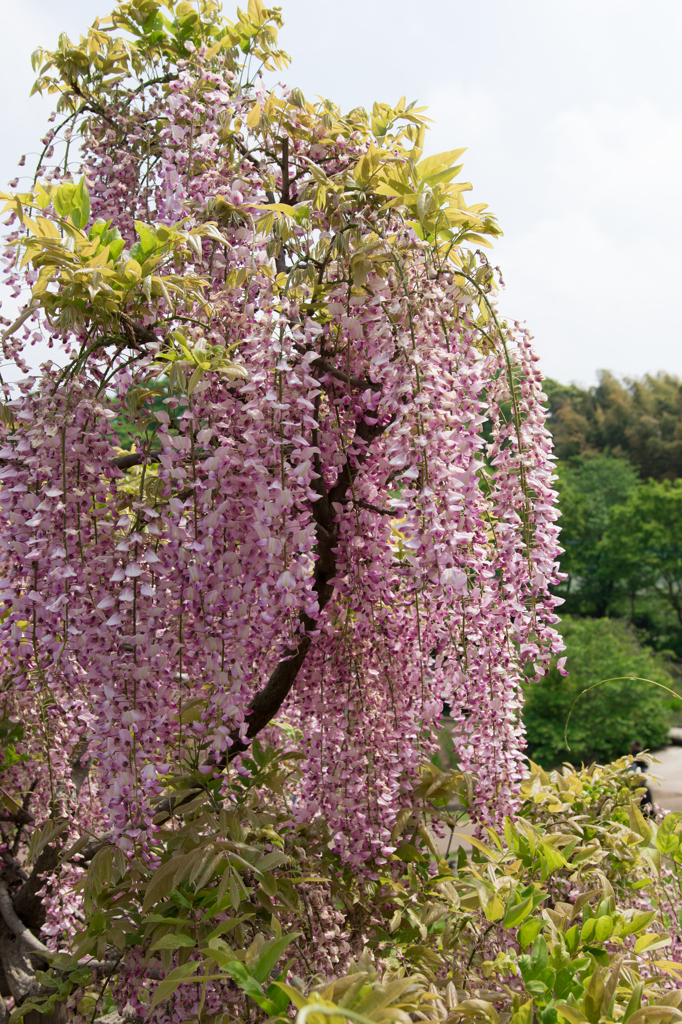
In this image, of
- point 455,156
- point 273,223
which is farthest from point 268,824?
point 455,156

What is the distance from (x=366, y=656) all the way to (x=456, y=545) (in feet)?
2.95

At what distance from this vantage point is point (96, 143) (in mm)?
2562

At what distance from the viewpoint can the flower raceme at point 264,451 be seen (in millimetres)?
1409

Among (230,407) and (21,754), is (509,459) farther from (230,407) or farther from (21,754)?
(21,754)

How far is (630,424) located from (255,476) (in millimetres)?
31816

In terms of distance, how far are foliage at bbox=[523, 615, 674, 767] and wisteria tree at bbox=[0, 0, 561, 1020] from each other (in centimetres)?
1024

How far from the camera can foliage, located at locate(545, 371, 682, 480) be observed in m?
28.3

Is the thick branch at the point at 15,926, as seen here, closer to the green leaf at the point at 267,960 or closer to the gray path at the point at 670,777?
the green leaf at the point at 267,960

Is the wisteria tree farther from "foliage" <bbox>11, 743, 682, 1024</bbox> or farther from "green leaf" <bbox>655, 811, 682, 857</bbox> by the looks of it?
"green leaf" <bbox>655, 811, 682, 857</bbox>

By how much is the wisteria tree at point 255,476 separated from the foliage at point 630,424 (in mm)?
28398

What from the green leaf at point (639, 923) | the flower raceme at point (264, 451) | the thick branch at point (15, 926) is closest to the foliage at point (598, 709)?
the thick branch at point (15, 926)

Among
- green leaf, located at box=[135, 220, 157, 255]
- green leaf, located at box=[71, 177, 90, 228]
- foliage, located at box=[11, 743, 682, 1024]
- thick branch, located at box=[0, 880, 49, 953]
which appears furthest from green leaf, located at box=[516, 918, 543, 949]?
thick branch, located at box=[0, 880, 49, 953]

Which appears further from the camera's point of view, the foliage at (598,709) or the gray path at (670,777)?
the foliage at (598,709)

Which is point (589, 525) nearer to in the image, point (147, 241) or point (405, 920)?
point (405, 920)
